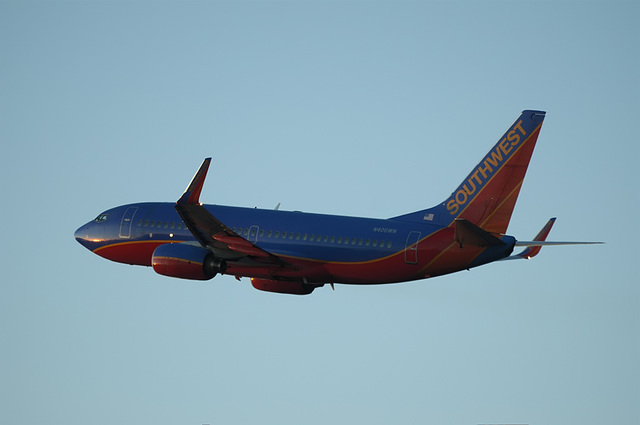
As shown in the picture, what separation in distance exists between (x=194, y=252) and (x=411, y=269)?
40.8 feet

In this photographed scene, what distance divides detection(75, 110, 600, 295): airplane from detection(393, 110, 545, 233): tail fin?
55 mm

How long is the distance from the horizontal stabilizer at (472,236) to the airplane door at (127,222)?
2162 centimetres

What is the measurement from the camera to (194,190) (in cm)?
6150

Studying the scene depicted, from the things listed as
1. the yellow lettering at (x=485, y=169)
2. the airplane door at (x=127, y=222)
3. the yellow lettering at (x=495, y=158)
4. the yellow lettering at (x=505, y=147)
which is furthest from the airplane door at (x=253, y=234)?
the yellow lettering at (x=505, y=147)

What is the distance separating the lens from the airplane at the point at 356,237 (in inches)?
2440

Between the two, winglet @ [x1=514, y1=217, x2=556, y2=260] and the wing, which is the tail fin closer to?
winglet @ [x1=514, y1=217, x2=556, y2=260]

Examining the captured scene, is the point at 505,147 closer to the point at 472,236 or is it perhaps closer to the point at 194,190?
the point at 472,236

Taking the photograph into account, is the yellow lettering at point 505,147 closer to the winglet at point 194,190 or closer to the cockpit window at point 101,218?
the winglet at point 194,190

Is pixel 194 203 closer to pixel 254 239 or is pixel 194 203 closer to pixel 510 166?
pixel 254 239

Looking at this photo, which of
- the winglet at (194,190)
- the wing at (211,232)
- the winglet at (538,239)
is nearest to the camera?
the winglet at (194,190)

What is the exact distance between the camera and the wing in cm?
6147

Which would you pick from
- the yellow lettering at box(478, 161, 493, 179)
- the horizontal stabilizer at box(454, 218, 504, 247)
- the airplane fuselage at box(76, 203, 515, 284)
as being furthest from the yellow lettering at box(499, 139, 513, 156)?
the horizontal stabilizer at box(454, 218, 504, 247)

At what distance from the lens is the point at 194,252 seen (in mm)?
65438

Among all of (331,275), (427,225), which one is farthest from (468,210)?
(331,275)
